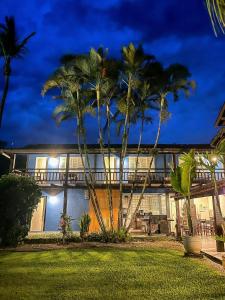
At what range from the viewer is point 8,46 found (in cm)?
1156

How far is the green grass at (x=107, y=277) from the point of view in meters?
4.08

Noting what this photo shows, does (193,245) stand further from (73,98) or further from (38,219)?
(38,219)

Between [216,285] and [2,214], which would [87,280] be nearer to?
[216,285]

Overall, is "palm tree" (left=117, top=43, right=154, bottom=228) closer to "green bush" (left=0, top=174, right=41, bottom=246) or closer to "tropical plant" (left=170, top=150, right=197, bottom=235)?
"tropical plant" (left=170, top=150, right=197, bottom=235)

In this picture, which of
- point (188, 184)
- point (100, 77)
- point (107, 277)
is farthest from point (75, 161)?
point (107, 277)

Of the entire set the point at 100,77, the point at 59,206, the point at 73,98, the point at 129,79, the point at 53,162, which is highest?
the point at 129,79

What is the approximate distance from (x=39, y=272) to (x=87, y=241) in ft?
18.6

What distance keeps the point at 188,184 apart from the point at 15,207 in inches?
268

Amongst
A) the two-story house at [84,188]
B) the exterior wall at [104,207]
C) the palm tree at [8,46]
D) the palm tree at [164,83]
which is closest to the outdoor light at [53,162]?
the two-story house at [84,188]

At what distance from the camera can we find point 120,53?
11633mm

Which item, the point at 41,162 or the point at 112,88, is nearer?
the point at 112,88

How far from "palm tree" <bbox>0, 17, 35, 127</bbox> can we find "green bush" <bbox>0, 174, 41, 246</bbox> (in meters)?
3.38

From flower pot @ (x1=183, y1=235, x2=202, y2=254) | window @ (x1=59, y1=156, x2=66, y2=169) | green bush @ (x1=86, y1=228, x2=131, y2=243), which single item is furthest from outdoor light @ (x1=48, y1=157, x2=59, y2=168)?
flower pot @ (x1=183, y1=235, x2=202, y2=254)

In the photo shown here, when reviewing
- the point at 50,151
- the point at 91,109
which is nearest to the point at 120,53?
the point at 91,109
